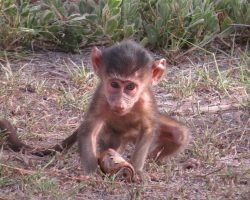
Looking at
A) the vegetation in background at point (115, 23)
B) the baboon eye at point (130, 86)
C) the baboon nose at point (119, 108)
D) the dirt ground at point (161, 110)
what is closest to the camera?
the dirt ground at point (161, 110)

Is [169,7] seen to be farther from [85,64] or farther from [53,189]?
[53,189]

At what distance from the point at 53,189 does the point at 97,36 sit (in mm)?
3806

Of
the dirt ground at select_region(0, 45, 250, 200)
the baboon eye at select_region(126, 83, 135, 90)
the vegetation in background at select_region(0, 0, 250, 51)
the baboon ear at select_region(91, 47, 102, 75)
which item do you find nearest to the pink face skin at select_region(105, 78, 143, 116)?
the baboon eye at select_region(126, 83, 135, 90)

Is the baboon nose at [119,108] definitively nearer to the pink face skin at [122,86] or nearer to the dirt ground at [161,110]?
the pink face skin at [122,86]

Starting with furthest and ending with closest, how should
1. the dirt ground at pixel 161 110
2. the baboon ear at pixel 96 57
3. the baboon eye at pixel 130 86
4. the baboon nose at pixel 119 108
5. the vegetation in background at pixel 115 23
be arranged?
the vegetation in background at pixel 115 23 < the baboon ear at pixel 96 57 < the baboon eye at pixel 130 86 < the baboon nose at pixel 119 108 < the dirt ground at pixel 161 110

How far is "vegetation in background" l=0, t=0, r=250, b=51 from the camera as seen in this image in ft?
28.7

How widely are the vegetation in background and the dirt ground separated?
0.18 metres

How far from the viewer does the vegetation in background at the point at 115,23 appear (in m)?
8.74

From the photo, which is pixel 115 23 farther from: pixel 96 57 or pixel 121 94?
pixel 121 94

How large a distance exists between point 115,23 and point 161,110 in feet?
5.20

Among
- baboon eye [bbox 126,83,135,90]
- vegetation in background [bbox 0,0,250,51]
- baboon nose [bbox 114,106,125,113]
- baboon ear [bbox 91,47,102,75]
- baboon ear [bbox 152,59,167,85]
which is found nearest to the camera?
baboon nose [bbox 114,106,125,113]

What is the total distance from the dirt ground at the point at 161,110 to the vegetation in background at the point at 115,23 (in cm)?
18

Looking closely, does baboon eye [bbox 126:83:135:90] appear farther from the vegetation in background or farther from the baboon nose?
the vegetation in background

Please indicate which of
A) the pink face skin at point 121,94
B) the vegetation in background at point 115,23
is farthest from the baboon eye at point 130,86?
the vegetation in background at point 115,23
